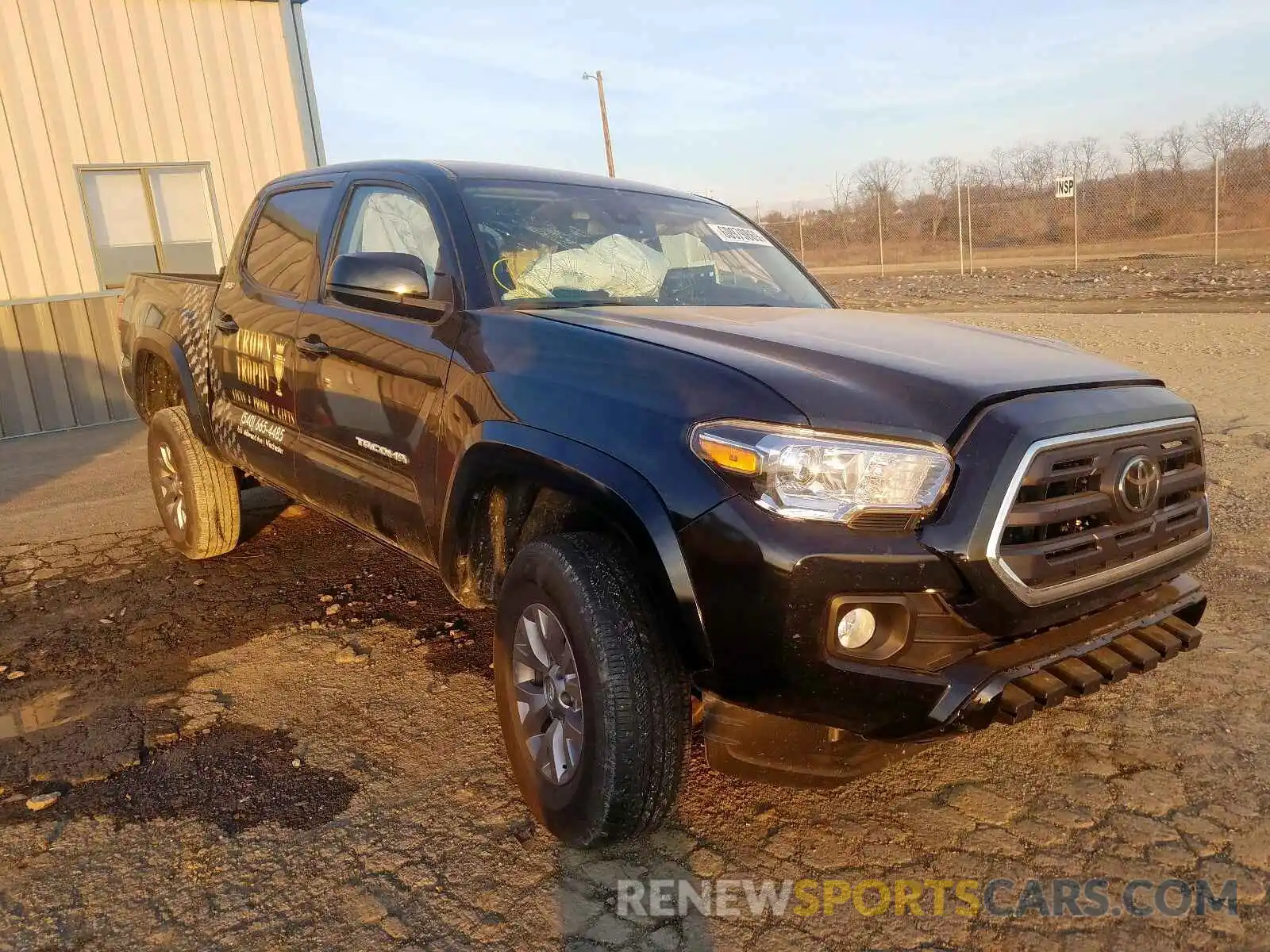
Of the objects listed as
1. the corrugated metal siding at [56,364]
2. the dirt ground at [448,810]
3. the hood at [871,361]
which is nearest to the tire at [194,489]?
the dirt ground at [448,810]

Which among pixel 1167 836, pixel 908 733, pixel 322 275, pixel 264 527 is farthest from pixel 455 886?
pixel 264 527

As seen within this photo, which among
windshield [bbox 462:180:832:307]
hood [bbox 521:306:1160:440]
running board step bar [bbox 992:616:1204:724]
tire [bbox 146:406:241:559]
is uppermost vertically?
windshield [bbox 462:180:832:307]

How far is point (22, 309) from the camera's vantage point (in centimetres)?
911

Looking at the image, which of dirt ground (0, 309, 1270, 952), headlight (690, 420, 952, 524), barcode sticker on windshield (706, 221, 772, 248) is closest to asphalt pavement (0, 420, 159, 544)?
dirt ground (0, 309, 1270, 952)

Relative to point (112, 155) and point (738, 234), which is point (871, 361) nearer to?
point (738, 234)

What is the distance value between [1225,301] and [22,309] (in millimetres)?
15583

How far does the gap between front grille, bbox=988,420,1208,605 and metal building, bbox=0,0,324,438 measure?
32.0 feet

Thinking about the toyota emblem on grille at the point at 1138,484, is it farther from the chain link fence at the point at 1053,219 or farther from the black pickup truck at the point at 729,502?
the chain link fence at the point at 1053,219

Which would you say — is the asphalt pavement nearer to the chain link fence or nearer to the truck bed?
the truck bed

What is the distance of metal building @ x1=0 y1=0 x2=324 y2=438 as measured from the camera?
8969mm

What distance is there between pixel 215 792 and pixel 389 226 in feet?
6.73

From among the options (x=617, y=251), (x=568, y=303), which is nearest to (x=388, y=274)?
(x=568, y=303)

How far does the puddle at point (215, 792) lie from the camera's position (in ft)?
8.93

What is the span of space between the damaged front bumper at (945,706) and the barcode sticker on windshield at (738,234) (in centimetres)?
210
